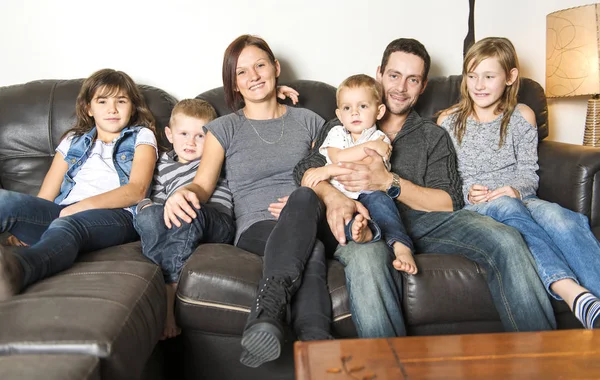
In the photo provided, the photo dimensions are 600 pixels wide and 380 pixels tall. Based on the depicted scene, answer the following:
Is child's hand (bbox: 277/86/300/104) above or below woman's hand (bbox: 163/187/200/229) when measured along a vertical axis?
above

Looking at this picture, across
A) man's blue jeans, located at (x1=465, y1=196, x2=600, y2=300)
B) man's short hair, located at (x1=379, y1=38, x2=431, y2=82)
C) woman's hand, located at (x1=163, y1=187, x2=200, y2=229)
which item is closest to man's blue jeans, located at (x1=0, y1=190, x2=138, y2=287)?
woman's hand, located at (x1=163, y1=187, x2=200, y2=229)

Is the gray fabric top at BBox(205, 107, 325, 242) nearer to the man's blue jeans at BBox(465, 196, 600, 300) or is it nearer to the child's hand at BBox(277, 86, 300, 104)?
the child's hand at BBox(277, 86, 300, 104)

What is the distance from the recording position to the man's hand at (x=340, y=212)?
1.62 metres

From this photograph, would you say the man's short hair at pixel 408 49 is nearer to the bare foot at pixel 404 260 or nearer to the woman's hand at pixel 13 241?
the bare foot at pixel 404 260

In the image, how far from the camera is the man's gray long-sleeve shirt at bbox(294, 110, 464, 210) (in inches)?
78.1

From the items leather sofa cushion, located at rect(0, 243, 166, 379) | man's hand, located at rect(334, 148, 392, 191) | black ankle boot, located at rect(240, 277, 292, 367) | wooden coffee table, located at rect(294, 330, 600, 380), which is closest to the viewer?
wooden coffee table, located at rect(294, 330, 600, 380)

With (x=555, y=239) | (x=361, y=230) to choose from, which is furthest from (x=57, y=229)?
(x=555, y=239)

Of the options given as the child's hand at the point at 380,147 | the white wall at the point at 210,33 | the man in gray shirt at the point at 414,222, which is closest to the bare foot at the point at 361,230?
the man in gray shirt at the point at 414,222

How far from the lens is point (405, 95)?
2.08 meters

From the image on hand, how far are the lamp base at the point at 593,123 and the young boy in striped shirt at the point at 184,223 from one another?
68.7 inches

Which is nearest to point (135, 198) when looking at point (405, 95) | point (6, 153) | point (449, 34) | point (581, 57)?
point (6, 153)

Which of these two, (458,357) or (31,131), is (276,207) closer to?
(458,357)

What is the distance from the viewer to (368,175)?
184cm

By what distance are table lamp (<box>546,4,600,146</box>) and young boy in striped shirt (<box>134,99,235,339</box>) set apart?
1632mm
